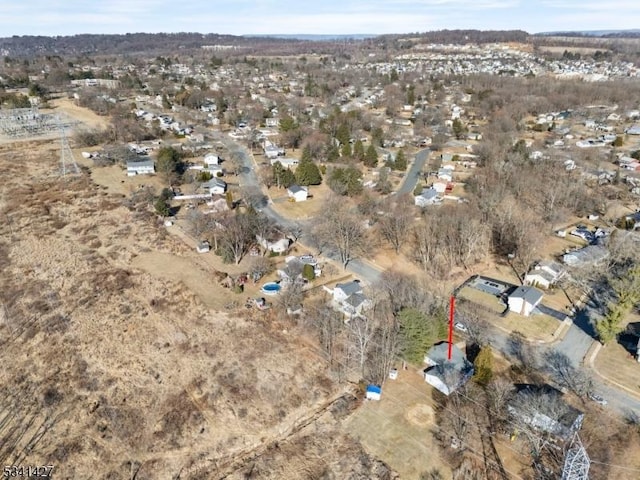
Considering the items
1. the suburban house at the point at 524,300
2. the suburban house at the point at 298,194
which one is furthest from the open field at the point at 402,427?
the suburban house at the point at 298,194

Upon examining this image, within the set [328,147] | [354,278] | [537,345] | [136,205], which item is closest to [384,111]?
[328,147]

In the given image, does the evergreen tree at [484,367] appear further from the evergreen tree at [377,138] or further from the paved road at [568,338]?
the evergreen tree at [377,138]

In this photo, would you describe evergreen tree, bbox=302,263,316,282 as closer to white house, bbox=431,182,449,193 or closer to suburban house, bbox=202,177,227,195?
suburban house, bbox=202,177,227,195

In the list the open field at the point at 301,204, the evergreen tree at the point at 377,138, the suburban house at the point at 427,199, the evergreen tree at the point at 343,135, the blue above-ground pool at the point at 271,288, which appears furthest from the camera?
the evergreen tree at the point at 377,138

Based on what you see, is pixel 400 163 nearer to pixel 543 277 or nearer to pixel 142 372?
pixel 543 277

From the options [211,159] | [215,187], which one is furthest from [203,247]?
[211,159]
